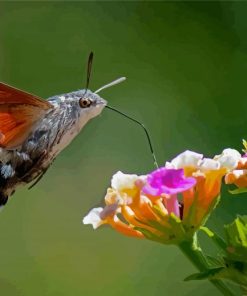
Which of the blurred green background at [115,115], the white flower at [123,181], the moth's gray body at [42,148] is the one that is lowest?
the blurred green background at [115,115]

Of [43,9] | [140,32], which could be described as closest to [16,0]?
[43,9]

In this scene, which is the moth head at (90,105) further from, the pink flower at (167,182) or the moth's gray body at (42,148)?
the pink flower at (167,182)

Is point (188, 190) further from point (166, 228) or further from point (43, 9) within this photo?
point (43, 9)

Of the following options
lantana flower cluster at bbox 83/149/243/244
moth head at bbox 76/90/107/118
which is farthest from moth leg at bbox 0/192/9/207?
lantana flower cluster at bbox 83/149/243/244

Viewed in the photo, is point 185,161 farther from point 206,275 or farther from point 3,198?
point 3,198

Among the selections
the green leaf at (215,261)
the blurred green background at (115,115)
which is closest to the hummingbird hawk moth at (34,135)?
the green leaf at (215,261)
